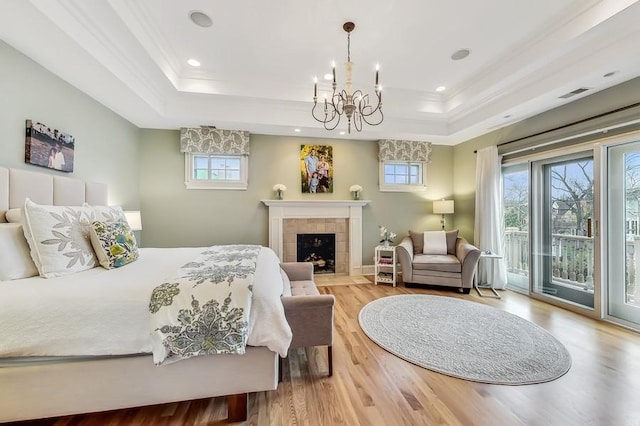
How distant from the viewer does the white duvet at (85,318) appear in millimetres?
1297

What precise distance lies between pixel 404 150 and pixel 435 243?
1780 millimetres

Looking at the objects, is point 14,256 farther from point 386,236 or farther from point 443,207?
point 443,207

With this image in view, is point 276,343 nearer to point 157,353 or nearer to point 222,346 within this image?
point 222,346

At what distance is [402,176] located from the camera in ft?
16.4

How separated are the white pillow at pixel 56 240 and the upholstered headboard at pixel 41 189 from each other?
17.0 inches

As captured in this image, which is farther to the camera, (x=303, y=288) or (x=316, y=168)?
(x=316, y=168)

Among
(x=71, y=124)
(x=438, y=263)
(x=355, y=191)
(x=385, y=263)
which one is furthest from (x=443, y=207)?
(x=71, y=124)

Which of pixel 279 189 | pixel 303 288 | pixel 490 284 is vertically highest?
pixel 279 189

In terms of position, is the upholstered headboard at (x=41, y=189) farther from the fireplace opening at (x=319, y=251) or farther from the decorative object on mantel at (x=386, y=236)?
the decorative object on mantel at (x=386, y=236)

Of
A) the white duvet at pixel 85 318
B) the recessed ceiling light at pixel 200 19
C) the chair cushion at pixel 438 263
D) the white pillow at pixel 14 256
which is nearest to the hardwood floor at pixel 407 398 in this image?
the white duvet at pixel 85 318

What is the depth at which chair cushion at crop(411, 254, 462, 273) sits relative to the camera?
151 inches

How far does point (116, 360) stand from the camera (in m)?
1.42

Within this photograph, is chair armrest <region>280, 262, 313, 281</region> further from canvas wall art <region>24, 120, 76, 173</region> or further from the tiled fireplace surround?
canvas wall art <region>24, 120, 76, 173</region>

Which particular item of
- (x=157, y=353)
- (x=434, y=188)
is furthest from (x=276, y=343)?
(x=434, y=188)
